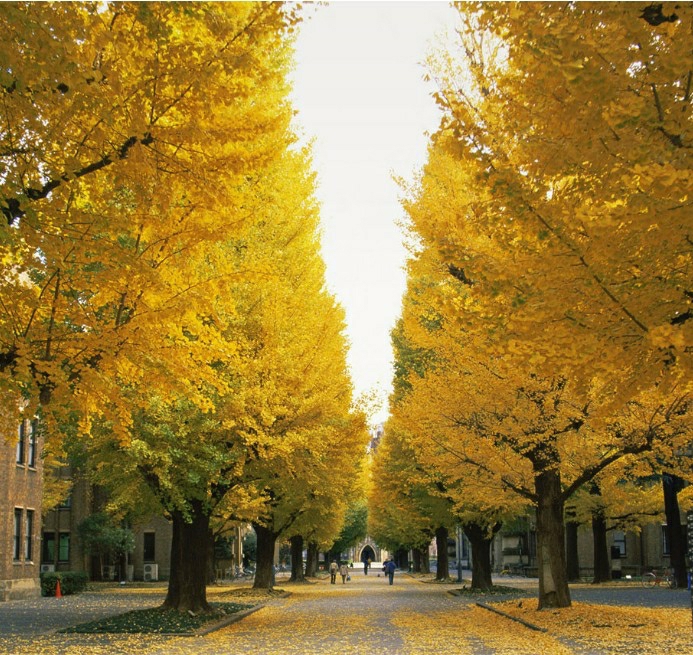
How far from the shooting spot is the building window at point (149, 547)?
5619 cm

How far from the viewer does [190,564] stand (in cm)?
2200

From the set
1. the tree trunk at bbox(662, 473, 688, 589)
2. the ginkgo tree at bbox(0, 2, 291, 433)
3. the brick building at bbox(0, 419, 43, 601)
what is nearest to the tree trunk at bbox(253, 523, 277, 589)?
the brick building at bbox(0, 419, 43, 601)

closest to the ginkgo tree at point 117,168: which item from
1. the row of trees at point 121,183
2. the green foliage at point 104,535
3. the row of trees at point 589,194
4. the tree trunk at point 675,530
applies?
the row of trees at point 121,183

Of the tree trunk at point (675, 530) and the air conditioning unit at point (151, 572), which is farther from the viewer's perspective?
the air conditioning unit at point (151, 572)

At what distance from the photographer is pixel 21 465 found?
112 ft

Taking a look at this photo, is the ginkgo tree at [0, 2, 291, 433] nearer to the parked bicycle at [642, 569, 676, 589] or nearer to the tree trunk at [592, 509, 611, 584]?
the parked bicycle at [642, 569, 676, 589]

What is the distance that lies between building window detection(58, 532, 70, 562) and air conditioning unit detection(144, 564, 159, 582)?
567cm

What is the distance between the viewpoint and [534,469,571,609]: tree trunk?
21.6 metres

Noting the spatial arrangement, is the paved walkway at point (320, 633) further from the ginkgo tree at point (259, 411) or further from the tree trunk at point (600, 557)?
the tree trunk at point (600, 557)

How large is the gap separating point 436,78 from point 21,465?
24307mm

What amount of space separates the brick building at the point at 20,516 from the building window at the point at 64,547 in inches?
592

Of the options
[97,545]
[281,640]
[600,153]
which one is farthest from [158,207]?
[97,545]

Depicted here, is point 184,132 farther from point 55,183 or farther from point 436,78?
point 436,78

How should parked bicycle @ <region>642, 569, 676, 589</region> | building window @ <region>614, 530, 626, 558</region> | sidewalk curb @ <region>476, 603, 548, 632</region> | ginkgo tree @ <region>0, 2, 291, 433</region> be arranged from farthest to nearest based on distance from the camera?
building window @ <region>614, 530, 626, 558</region>
parked bicycle @ <region>642, 569, 676, 589</region>
sidewalk curb @ <region>476, 603, 548, 632</region>
ginkgo tree @ <region>0, 2, 291, 433</region>
